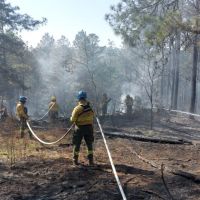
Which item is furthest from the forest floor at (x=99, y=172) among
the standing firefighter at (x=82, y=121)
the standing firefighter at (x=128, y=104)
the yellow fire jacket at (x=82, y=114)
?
the standing firefighter at (x=128, y=104)

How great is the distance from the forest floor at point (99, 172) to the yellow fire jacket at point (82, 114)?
→ 113 centimetres

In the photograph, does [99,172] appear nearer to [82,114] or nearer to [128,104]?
[82,114]

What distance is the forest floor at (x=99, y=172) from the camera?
847cm

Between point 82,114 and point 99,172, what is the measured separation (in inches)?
71.4

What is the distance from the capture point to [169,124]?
86.9 feet

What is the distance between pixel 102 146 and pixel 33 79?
5653cm

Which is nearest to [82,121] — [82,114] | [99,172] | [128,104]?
[82,114]

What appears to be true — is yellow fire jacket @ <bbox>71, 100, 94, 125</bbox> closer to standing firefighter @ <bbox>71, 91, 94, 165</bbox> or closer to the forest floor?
standing firefighter @ <bbox>71, 91, 94, 165</bbox>

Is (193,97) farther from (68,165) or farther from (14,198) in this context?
(14,198)

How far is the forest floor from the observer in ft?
27.8

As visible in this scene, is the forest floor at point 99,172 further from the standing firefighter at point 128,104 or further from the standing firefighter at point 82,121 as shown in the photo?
the standing firefighter at point 128,104

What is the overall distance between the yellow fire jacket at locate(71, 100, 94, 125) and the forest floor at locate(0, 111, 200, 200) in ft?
3.71

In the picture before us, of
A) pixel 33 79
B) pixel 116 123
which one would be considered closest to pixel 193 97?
pixel 116 123

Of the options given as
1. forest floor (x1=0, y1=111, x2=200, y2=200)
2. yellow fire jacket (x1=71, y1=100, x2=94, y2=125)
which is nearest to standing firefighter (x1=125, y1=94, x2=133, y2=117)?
forest floor (x1=0, y1=111, x2=200, y2=200)
